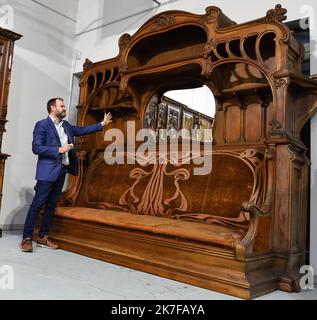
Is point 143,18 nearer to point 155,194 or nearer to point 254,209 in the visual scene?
point 155,194

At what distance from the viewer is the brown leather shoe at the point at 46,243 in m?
3.27

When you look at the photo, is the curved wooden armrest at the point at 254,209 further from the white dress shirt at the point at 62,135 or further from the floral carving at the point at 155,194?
the white dress shirt at the point at 62,135

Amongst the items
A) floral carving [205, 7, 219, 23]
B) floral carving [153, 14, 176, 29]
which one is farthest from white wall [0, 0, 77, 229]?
floral carving [205, 7, 219, 23]

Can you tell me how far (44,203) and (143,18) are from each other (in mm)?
2481

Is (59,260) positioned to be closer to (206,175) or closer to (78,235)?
(78,235)

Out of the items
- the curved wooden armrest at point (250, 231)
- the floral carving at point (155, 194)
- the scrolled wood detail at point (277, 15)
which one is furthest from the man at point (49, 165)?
the scrolled wood detail at point (277, 15)

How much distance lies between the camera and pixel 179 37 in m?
3.68

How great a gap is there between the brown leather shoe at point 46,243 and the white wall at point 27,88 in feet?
3.71

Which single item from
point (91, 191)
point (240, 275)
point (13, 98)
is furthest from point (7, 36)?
point (240, 275)

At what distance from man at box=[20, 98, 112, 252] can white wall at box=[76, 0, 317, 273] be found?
164 cm

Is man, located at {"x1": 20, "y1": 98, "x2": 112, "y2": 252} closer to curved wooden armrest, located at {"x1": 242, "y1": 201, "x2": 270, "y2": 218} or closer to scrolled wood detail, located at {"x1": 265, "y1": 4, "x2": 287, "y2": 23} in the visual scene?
curved wooden armrest, located at {"x1": 242, "y1": 201, "x2": 270, "y2": 218}

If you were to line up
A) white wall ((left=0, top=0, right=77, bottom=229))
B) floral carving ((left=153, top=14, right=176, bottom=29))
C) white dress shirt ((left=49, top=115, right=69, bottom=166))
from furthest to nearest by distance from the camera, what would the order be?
white wall ((left=0, top=0, right=77, bottom=229)), floral carving ((left=153, top=14, right=176, bottom=29)), white dress shirt ((left=49, top=115, right=69, bottom=166))

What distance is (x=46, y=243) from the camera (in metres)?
3.29

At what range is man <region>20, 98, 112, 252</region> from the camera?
307 cm
